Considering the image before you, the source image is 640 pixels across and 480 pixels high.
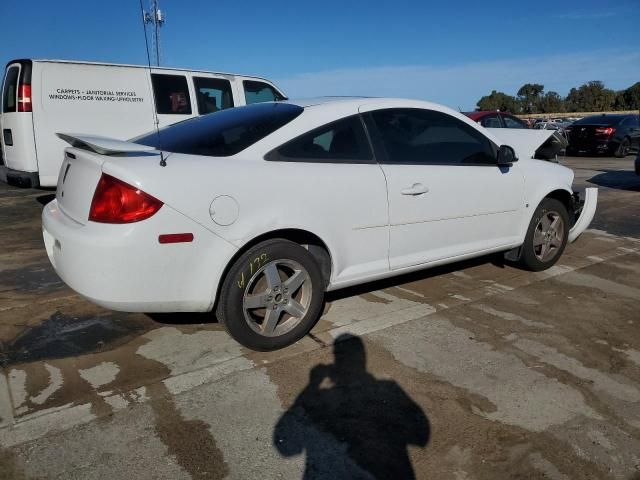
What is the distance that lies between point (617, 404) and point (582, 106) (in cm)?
8083

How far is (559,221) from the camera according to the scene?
4910 millimetres

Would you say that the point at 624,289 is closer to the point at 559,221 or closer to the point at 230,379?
the point at 559,221

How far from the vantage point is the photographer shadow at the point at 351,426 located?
224cm

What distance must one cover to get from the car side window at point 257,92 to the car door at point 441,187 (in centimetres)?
566

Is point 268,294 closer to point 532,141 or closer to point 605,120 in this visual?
point 532,141

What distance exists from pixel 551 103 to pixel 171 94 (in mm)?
77888

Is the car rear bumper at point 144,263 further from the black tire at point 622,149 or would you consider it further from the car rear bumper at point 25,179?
the black tire at point 622,149

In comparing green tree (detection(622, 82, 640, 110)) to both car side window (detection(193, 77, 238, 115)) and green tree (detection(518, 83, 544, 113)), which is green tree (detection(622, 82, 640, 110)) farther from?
car side window (detection(193, 77, 238, 115))

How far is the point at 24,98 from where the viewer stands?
687 cm

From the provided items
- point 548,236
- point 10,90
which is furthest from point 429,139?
point 10,90

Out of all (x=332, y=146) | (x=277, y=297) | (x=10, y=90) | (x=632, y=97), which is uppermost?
(x=632, y=97)

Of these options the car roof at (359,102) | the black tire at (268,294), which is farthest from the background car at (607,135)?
the black tire at (268,294)

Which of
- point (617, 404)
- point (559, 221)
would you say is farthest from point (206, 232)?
point (559, 221)

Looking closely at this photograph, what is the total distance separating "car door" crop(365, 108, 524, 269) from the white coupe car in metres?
0.01
